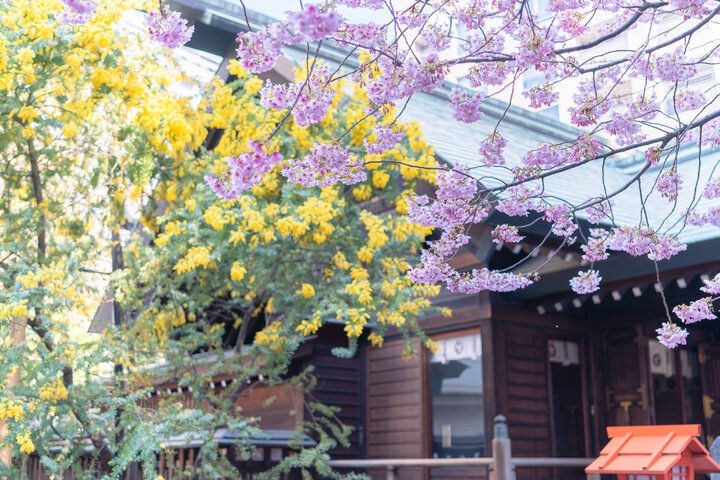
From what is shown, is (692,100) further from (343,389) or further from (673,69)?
(343,389)

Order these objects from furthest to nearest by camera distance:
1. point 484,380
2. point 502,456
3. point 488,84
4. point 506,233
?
point 484,380 → point 502,456 → point 506,233 → point 488,84

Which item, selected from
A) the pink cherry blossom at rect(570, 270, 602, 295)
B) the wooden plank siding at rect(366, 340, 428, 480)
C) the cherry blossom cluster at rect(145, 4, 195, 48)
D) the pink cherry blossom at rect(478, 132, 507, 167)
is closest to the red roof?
the pink cherry blossom at rect(570, 270, 602, 295)

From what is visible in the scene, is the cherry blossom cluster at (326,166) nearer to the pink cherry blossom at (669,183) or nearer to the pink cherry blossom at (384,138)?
the pink cherry blossom at (384,138)

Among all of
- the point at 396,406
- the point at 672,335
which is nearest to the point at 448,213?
the point at 672,335

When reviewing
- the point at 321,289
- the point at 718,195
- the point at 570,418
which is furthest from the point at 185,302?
the point at 718,195

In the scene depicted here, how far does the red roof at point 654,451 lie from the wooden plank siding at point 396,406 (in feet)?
16.4

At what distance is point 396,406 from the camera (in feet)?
34.8

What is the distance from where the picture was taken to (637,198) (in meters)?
11.9

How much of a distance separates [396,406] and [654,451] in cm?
579

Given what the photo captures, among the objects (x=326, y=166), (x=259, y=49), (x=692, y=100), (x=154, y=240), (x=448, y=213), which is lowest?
(x=448, y=213)

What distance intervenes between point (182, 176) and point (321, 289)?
225 centimetres

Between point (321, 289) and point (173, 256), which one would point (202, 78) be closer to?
point (173, 256)

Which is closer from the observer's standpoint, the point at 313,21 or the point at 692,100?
the point at 313,21

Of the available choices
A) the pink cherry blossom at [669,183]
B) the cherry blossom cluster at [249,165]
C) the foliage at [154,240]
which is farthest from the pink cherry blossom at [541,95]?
the foliage at [154,240]
